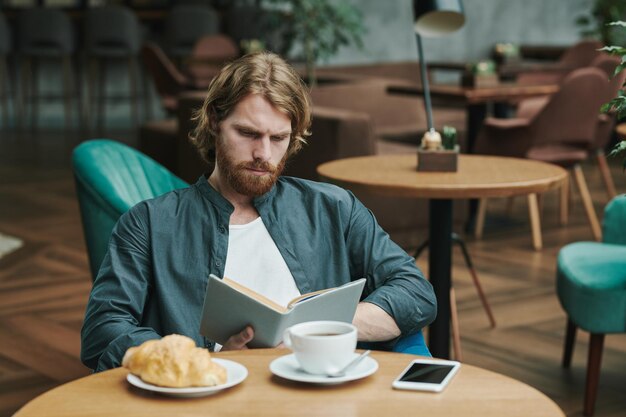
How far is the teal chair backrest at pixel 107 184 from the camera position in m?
2.87

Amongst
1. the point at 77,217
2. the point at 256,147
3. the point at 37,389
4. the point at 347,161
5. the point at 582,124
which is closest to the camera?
the point at 256,147

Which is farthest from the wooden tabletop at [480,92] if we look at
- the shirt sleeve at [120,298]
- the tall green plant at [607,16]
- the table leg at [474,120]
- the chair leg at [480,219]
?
the shirt sleeve at [120,298]

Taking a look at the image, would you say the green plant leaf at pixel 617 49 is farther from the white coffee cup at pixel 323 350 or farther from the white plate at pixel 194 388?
the white plate at pixel 194 388

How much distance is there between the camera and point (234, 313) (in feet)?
5.48

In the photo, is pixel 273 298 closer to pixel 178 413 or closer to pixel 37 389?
pixel 178 413

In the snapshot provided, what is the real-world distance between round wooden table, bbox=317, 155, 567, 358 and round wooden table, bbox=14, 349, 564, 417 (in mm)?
1635

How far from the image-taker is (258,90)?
6.56ft

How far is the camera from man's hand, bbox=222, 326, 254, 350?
5.53 feet

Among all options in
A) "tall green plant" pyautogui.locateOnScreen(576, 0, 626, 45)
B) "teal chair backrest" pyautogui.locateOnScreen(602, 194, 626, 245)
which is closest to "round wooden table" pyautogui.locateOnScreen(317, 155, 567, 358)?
"teal chair backrest" pyautogui.locateOnScreen(602, 194, 626, 245)

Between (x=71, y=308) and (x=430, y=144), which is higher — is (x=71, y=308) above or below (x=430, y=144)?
below

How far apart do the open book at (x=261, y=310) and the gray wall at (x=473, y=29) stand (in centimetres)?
939

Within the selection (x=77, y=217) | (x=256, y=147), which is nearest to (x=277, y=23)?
(x=77, y=217)

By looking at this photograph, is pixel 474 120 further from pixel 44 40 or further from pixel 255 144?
pixel 44 40

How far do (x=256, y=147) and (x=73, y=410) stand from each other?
0.74 metres
